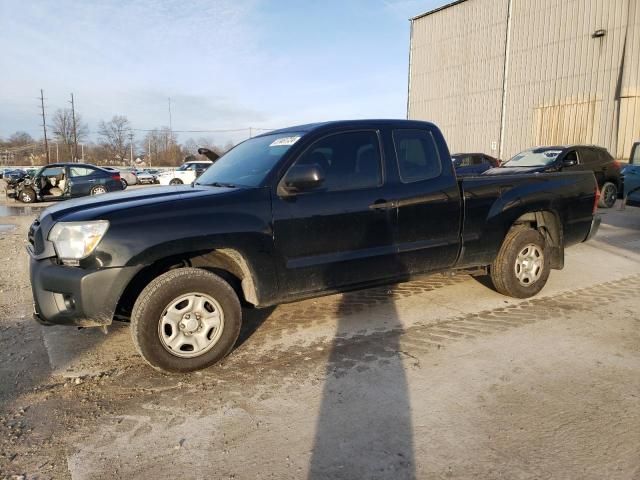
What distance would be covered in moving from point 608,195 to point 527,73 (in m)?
12.4

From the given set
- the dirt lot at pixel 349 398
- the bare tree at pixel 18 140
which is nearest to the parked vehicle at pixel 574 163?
the dirt lot at pixel 349 398

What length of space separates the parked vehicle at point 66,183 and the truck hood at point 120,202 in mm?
14290

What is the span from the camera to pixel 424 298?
206 inches

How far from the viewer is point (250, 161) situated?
422 cm

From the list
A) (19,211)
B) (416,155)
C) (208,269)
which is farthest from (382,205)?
(19,211)

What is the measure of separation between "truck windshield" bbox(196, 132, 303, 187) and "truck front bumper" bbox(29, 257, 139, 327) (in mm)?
1191

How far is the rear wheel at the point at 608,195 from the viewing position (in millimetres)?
13549

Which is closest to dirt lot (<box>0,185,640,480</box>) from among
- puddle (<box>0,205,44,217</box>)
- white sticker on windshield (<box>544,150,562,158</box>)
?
white sticker on windshield (<box>544,150,562,158</box>)

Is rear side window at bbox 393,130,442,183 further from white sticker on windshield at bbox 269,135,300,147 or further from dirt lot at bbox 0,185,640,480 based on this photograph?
dirt lot at bbox 0,185,640,480

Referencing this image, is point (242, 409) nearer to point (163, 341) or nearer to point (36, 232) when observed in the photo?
point (163, 341)

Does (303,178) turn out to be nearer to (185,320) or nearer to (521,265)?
(185,320)

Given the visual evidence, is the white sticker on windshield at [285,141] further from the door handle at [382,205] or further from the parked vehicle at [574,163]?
the parked vehicle at [574,163]

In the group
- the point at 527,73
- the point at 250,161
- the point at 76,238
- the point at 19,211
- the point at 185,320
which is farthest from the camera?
the point at 527,73

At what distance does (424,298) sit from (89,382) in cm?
338
